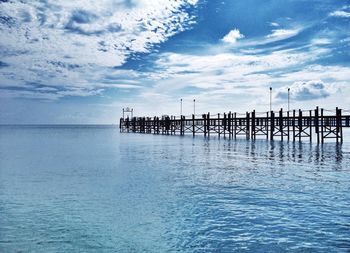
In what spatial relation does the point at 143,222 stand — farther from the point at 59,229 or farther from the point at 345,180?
the point at 345,180

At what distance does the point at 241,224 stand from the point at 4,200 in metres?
8.87

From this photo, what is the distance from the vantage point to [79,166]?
72.3ft

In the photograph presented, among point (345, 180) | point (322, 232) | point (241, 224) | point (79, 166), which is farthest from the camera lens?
point (79, 166)

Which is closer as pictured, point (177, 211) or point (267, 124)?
point (177, 211)

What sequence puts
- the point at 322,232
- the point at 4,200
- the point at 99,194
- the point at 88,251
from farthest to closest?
1. the point at 99,194
2. the point at 4,200
3. the point at 322,232
4. the point at 88,251

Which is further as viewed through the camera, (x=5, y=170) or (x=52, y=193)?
(x=5, y=170)

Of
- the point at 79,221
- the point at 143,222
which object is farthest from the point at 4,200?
the point at 143,222

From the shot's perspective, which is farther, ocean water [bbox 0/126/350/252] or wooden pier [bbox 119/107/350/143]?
wooden pier [bbox 119/107/350/143]

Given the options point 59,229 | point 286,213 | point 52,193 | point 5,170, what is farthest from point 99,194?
point 5,170

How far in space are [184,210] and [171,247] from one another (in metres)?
2.99

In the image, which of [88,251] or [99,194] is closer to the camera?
[88,251]

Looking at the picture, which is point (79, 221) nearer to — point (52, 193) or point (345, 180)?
point (52, 193)

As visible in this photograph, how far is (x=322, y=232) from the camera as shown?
8.49 metres

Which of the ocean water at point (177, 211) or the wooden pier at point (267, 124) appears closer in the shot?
the ocean water at point (177, 211)
